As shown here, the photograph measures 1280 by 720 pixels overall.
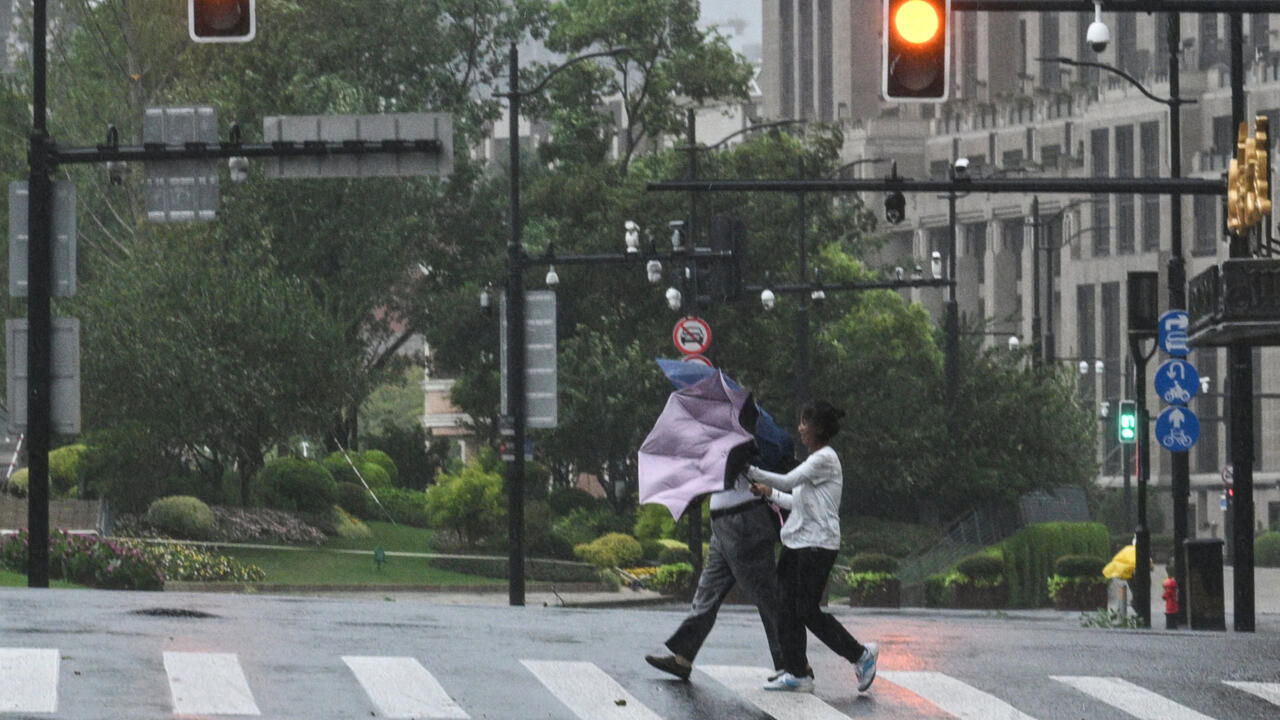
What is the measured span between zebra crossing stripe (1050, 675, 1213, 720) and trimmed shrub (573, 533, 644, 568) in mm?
36713

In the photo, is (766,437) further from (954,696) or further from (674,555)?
(674,555)

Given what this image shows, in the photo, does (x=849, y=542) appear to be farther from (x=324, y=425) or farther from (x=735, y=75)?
(x=735, y=75)

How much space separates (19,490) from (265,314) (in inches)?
287

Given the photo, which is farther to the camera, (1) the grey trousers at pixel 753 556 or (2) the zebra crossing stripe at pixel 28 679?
(1) the grey trousers at pixel 753 556

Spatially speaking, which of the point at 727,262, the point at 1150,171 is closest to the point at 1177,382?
the point at 727,262

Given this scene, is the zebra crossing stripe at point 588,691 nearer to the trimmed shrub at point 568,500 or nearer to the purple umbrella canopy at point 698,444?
the purple umbrella canopy at point 698,444

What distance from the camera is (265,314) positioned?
2224 inches

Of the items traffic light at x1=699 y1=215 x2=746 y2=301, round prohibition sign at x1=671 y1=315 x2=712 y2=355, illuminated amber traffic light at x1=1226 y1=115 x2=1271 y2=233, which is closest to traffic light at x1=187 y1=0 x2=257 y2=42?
illuminated amber traffic light at x1=1226 y1=115 x2=1271 y2=233

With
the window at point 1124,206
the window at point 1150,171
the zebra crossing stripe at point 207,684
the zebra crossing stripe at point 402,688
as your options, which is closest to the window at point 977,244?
the window at point 1124,206

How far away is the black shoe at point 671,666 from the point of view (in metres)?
14.9

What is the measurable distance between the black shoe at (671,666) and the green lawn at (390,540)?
42.3m

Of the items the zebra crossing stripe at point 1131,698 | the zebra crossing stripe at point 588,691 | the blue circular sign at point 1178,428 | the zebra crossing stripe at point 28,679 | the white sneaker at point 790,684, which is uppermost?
the blue circular sign at point 1178,428

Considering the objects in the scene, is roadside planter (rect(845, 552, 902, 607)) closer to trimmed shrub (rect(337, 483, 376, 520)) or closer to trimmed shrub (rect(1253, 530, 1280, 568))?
trimmed shrub (rect(337, 483, 376, 520))

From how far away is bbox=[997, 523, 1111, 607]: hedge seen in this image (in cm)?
5359
